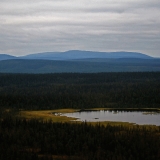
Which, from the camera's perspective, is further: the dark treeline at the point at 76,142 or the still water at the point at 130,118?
the still water at the point at 130,118

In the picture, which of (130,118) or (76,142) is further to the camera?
(130,118)

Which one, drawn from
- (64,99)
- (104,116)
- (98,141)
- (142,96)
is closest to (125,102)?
(142,96)

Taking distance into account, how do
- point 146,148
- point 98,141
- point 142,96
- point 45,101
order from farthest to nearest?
1. point 142,96
2. point 45,101
3. point 98,141
4. point 146,148

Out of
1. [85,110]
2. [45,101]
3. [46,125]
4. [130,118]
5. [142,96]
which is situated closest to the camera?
[46,125]

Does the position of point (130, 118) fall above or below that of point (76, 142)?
above

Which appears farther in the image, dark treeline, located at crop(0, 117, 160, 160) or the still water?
the still water

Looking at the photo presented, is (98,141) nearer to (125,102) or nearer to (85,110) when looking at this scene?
(85,110)

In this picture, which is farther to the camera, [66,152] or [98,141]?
[98,141]
